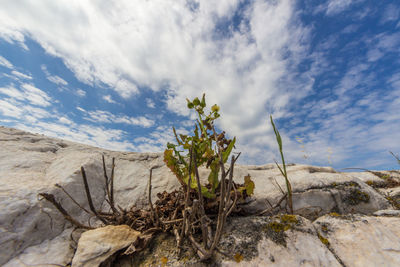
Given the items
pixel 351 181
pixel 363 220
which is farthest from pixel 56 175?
pixel 351 181

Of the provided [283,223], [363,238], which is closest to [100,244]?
[283,223]

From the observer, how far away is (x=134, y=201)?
266 centimetres

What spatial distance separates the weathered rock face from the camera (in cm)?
151

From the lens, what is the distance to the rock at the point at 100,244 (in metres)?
1.42

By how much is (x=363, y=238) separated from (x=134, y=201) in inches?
101

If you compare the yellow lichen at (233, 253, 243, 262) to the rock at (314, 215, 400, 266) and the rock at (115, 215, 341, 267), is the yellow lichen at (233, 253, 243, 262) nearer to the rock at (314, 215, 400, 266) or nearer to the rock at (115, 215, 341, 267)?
the rock at (115, 215, 341, 267)

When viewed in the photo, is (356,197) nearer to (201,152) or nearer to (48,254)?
(201,152)

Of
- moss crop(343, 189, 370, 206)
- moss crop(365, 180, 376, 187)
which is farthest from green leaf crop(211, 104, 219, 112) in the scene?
moss crop(365, 180, 376, 187)

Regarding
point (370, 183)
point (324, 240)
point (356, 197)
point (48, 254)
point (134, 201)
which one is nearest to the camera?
point (324, 240)

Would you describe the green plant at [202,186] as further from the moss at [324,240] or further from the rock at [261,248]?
the moss at [324,240]

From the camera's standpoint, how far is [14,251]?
1674mm

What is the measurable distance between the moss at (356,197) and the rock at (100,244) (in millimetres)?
2643

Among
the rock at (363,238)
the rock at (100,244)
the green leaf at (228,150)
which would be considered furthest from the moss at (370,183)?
the rock at (100,244)

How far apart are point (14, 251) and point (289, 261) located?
93.1 inches
